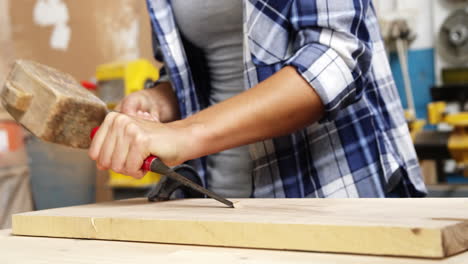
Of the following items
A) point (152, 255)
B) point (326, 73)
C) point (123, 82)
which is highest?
point (326, 73)

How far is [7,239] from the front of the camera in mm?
764

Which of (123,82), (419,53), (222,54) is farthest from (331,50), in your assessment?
(419,53)

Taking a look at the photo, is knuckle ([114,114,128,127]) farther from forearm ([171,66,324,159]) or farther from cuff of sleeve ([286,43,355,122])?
cuff of sleeve ([286,43,355,122])

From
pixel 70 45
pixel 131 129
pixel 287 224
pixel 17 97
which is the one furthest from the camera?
pixel 70 45

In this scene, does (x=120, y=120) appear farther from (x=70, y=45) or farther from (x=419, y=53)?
(x=419, y=53)

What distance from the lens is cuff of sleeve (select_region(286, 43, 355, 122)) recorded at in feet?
2.78

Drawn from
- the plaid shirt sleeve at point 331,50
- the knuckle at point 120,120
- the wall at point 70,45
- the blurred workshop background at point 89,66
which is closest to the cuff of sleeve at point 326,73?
the plaid shirt sleeve at point 331,50

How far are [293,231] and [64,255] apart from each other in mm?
267

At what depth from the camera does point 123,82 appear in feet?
9.05

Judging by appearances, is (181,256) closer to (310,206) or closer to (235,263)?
(235,263)

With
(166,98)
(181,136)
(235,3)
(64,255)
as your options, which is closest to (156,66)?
(166,98)

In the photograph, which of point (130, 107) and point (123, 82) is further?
point (123, 82)

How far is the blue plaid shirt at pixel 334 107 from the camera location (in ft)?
2.86

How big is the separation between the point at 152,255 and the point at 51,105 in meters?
0.40
